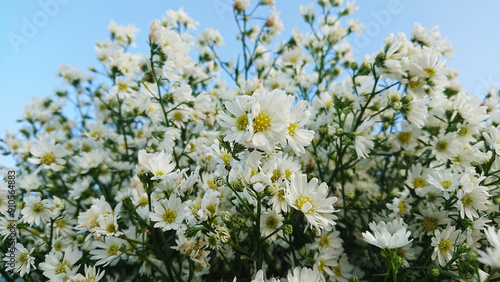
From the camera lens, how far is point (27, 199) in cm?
140

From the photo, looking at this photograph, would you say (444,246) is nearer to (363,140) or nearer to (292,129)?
(363,140)

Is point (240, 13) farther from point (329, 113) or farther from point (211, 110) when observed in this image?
point (329, 113)

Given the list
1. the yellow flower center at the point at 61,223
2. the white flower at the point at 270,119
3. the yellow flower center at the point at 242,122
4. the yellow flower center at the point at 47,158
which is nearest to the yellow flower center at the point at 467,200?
the white flower at the point at 270,119

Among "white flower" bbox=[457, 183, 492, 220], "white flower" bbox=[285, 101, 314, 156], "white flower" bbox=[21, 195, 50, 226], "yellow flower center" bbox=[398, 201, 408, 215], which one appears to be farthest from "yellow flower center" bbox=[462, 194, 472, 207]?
"white flower" bbox=[21, 195, 50, 226]

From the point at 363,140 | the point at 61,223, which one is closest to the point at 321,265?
the point at 363,140

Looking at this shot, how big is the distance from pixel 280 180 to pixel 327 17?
6.22 ft

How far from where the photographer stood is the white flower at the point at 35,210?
140 cm

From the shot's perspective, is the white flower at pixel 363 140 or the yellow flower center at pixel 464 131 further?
the yellow flower center at pixel 464 131

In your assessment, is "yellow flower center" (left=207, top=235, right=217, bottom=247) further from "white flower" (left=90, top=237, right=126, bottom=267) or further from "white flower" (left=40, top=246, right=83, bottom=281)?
"white flower" (left=40, top=246, right=83, bottom=281)

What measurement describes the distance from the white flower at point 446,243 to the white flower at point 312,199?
45cm

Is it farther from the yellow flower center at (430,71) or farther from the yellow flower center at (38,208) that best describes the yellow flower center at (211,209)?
the yellow flower center at (430,71)

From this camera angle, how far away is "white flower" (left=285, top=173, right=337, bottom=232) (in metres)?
1.07

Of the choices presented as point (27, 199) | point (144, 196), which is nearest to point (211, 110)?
point (144, 196)

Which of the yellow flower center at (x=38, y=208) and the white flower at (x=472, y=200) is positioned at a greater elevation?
the yellow flower center at (x=38, y=208)
